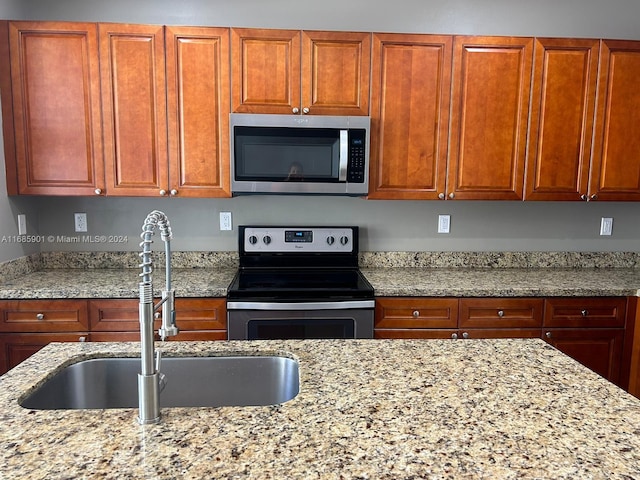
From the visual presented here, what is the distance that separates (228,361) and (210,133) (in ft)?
5.00

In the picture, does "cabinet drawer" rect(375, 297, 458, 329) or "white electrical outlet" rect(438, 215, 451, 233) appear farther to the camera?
"white electrical outlet" rect(438, 215, 451, 233)

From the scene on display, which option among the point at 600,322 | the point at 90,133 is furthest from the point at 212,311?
the point at 600,322

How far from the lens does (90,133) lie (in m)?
2.37

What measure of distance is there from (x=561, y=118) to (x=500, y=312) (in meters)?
1.20

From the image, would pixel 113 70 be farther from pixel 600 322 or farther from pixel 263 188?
pixel 600 322

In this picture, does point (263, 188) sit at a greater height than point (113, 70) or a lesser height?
lesser

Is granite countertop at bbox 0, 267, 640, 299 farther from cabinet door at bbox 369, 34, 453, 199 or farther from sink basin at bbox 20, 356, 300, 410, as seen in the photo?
sink basin at bbox 20, 356, 300, 410

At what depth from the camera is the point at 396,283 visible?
94.3 inches

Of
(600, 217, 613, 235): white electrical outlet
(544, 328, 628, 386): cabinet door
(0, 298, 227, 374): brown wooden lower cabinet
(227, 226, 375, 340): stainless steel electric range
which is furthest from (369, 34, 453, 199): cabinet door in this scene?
(600, 217, 613, 235): white electrical outlet

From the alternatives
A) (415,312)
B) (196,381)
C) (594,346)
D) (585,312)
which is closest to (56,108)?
(196,381)

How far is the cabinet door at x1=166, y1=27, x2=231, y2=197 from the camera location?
2336 mm

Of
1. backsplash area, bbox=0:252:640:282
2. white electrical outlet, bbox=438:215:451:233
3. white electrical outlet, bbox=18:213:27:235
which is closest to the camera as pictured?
white electrical outlet, bbox=18:213:27:235

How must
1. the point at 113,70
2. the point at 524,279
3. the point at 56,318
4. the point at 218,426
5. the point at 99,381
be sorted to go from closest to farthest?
the point at 218,426, the point at 99,381, the point at 56,318, the point at 113,70, the point at 524,279

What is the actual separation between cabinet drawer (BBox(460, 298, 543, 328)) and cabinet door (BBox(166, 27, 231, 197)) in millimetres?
1488
